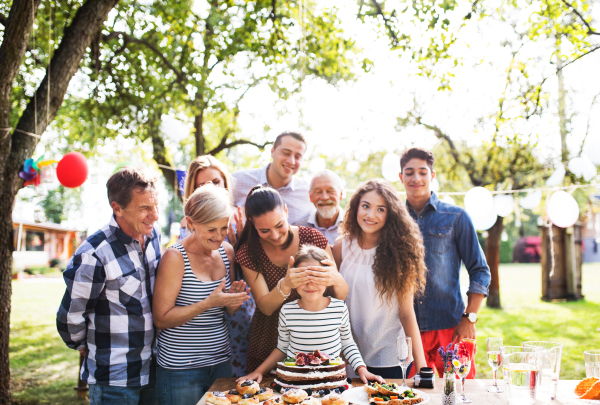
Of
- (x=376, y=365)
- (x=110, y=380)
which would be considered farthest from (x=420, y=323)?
(x=110, y=380)

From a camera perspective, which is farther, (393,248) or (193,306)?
(393,248)

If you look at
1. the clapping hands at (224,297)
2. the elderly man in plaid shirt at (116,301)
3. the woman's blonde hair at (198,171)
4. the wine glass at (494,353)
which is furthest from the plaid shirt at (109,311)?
the wine glass at (494,353)

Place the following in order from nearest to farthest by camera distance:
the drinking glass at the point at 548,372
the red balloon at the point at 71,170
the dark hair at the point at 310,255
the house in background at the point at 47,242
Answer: the drinking glass at the point at 548,372 → the dark hair at the point at 310,255 → the red balloon at the point at 71,170 → the house in background at the point at 47,242

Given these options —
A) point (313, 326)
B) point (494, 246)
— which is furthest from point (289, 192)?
point (494, 246)

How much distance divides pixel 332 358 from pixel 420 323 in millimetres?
1208

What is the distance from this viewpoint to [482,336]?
9.27 meters

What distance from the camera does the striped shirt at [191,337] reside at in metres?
2.48

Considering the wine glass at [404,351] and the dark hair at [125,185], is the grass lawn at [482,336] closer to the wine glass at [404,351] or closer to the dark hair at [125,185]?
the dark hair at [125,185]

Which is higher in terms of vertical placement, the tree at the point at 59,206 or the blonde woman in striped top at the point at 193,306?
the tree at the point at 59,206

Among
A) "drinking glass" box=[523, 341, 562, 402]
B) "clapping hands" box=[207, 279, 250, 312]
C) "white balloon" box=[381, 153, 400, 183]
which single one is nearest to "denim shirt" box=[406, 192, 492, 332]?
"drinking glass" box=[523, 341, 562, 402]

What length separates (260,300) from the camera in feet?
8.72

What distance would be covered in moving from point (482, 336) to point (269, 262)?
8006 millimetres

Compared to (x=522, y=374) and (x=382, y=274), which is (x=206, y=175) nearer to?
(x=382, y=274)

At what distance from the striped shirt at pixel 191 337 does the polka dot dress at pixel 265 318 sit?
272mm
